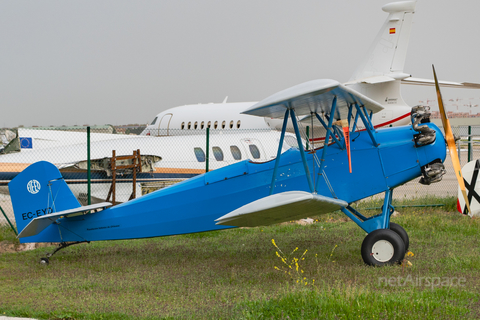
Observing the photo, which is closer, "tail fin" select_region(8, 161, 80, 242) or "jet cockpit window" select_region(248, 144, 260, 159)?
"tail fin" select_region(8, 161, 80, 242)

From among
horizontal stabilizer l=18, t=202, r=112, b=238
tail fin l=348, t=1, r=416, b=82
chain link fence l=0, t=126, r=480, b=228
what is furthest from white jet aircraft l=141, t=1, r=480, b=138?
horizontal stabilizer l=18, t=202, r=112, b=238

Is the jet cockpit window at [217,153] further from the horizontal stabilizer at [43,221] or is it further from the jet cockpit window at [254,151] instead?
the horizontal stabilizer at [43,221]

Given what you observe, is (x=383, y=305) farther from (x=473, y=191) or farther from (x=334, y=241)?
(x=473, y=191)

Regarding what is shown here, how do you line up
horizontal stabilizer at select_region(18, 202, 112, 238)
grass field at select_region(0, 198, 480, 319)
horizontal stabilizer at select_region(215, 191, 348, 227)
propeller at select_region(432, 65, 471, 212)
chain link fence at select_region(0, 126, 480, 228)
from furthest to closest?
→ chain link fence at select_region(0, 126, 480, 228), horizontal stabilizer at select_region(18, 202, 112, 238), propeller at select_region(432, 65, 471, 212), horizontal stabilizer at select_region(215, 191, 348, 227), grass field at select_region(0, 198, 480, 319)

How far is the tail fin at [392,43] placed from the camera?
15969 millimetres

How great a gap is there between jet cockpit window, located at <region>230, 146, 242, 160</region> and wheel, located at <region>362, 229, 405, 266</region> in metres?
6.75

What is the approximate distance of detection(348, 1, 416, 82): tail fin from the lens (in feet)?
52.4

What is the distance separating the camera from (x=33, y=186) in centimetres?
679

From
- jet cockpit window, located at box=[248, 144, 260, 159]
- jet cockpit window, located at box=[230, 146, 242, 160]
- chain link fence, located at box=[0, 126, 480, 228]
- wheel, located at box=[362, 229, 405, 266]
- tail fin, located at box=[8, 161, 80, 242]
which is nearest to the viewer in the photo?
wheel, located at box=[362, 229, 405, 266]

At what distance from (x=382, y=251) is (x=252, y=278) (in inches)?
73.6

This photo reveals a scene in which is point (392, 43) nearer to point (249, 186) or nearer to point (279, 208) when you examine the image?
point (249, 186)

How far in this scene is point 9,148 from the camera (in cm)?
1177

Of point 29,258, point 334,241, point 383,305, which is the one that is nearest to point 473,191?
point 334,241

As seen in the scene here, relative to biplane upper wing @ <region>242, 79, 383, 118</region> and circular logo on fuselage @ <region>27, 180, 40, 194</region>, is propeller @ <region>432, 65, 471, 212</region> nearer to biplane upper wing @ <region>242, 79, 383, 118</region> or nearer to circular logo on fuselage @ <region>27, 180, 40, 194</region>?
biplane upper wing @ <region>242, 79, 383, 118</region>
